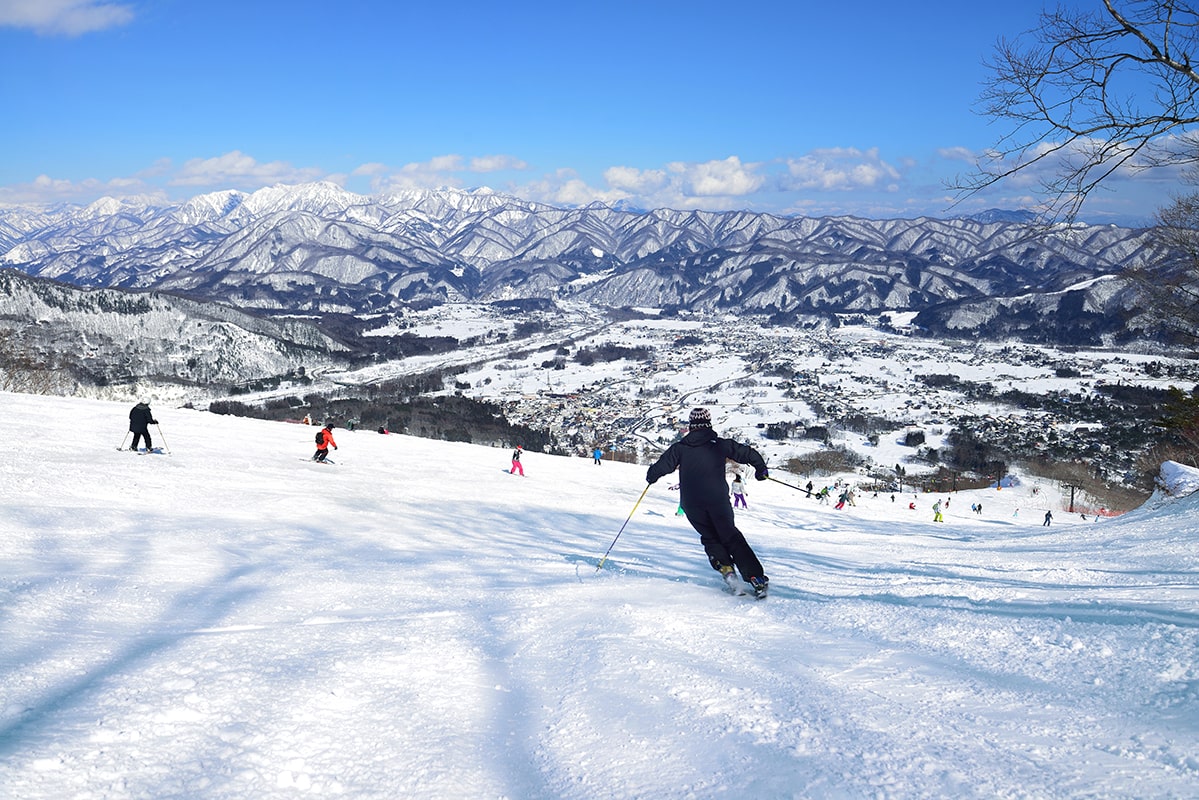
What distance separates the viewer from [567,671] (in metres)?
4.74

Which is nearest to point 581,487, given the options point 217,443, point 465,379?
point 217,443

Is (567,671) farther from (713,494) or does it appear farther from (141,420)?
(141,420)

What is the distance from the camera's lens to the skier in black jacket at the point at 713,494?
700 centimetres

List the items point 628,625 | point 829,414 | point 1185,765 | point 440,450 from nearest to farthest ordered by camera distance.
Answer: point 1185,765
point 628,625
point 440,450
point 829,414

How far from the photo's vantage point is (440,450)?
2769 cm

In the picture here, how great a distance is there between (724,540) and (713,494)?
520 millimetres

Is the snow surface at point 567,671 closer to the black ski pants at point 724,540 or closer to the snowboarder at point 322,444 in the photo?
the black ski pants at point 724,540

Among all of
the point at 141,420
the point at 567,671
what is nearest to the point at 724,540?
the point at 567,671

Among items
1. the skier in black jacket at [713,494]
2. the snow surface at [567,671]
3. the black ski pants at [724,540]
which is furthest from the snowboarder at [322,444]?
the black ski pants at [724,540]

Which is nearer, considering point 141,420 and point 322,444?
point 141,420

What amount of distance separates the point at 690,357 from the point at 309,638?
587 feet

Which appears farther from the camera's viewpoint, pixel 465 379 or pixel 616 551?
pixel 465 379

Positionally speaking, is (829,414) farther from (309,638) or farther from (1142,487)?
(309,638)

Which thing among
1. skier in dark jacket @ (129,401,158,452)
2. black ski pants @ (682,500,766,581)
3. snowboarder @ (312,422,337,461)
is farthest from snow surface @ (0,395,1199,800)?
snowboarder @ (312,422,337,461)
